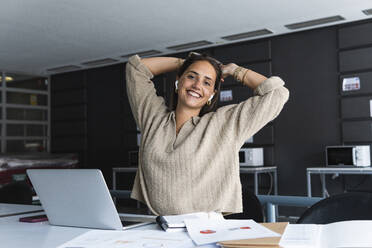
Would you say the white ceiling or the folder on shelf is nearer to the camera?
the folder on shelf

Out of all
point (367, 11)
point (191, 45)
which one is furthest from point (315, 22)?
point (191, 45)

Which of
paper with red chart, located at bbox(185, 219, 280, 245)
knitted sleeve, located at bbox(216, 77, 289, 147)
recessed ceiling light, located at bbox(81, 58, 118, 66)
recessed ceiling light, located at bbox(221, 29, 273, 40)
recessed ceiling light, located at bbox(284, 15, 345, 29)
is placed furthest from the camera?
recessed ceiling light, located at bbox(81, 58, 118, 66)

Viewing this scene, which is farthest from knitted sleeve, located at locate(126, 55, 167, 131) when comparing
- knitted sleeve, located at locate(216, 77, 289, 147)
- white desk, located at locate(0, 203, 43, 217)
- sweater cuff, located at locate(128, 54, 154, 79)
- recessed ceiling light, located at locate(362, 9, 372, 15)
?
recessed ceiling light, located at locate(362, 9, 372, 15)

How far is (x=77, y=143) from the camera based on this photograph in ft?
24.2

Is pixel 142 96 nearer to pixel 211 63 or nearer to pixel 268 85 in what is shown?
pixel 211 63

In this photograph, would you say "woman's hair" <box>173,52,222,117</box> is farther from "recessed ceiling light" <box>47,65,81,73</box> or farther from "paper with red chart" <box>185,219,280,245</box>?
"recessed ceiling light" <box>47,65,81,73</box>

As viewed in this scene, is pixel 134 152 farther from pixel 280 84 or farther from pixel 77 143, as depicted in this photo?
pixel 280 84

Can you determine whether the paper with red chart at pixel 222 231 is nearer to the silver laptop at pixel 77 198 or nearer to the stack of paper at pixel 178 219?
the stack of paper at pixel 178 219

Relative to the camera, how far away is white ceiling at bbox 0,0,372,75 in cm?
423

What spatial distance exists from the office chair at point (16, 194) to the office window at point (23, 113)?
17.2 feet

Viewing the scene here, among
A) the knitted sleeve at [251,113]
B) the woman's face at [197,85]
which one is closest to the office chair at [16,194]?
the woman's face at [197,85]

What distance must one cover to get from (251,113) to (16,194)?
147cm

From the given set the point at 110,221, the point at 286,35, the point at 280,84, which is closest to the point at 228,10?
the point at 286,35

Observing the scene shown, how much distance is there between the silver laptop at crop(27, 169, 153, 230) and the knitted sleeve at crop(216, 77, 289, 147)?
16.7 inches
